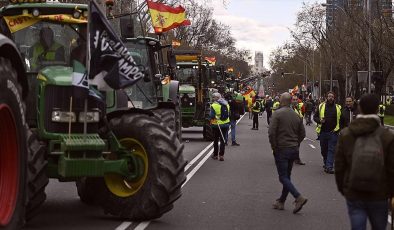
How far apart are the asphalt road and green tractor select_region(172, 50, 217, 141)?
393 inches

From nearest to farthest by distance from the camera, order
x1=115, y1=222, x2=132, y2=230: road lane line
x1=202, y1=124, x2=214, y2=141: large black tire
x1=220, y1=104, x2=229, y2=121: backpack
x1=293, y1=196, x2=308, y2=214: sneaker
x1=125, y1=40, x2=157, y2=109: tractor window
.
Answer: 1. x1=115, y1=222, x2=132, y2=230: road lane line
2. x1=293, y1=196, x2=308, y2=214: sneaker
3. x1=125, y1=40, x2=157, y2=109: tractor window
4. x1=220, y1=104, x2=229, y2=121: backpack
5. x1=202, y1=124, x2=214, y2=141: large black tire

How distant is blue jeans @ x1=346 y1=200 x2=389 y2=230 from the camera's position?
6.48 m

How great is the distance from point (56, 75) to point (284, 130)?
378cm

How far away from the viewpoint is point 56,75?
9672 mm

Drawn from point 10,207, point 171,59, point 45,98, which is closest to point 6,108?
point 10,207

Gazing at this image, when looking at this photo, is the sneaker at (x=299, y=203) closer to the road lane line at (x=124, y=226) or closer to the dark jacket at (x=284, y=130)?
the dark jacket at (x=284, y=130)

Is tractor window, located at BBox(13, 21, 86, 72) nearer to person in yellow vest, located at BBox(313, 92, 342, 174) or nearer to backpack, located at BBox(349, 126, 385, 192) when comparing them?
backpack, located at BBox(349, 126, 385, 192)

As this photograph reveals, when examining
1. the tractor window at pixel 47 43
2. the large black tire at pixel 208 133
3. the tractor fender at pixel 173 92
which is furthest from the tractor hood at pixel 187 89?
the tractor window at pixel 47 43

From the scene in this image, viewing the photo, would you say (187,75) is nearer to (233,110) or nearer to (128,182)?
(233,110)

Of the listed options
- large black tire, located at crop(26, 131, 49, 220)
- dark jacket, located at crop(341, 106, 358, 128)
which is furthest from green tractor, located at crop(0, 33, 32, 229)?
dark jacket, located at crop(341, 106, 358, 128)

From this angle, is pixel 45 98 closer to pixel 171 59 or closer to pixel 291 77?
pixel 171 59

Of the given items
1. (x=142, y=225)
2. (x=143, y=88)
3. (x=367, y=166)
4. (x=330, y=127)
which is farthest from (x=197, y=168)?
(x=367, y=166)

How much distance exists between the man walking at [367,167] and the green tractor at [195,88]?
21449 mm

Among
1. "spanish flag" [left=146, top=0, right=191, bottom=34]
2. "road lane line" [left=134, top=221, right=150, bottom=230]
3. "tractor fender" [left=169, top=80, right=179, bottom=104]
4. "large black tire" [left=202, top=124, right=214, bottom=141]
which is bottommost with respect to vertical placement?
"large black tire" [left=202, top=124, right=214, bottom=141]
